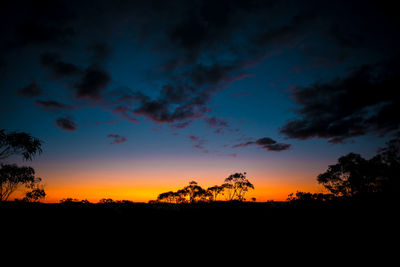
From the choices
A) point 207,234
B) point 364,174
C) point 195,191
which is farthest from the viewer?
point 195,191

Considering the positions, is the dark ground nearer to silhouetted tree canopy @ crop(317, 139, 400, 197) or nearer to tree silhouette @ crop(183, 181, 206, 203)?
silhouetted tree canopy @ crop(317, 139, 400, 197)

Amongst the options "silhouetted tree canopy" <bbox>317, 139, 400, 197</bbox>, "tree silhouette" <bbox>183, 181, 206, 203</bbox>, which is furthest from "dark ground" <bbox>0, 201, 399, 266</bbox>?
"tree silhouette" <bbox>183, 181, 206, 203</bbox>

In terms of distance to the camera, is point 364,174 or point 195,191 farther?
point 195,191

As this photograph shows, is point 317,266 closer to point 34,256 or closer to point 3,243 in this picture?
point 34,256

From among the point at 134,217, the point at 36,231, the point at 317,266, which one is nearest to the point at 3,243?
the point at 36,231

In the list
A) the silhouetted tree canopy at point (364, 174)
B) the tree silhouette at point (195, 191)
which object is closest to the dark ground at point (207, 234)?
the silhouetted tree canopy at point (364, 174)

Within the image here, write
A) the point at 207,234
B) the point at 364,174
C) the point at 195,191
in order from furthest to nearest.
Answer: the point at 195,191, the point at 364,174, the point at 207,234

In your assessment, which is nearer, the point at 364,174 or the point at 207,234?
the point at 207,234

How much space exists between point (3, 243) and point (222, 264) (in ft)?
12.9

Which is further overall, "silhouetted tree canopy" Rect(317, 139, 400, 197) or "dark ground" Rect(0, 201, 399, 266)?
"silhouetted tree canopy" Rect(317, 139, 400, 197)

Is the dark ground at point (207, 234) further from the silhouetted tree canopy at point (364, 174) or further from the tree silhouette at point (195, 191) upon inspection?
the tree silhouette at point (195, 191)

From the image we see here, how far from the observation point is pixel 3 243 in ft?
9.98

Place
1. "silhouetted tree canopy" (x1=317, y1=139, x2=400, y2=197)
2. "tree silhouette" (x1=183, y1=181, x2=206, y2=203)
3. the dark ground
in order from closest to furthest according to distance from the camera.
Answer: the dark ground, "silhouetted tree canopy" (x1=317, y1=139, x2=400, y2=197), "tree silhouette" (x1=183, y1=181, x2=206, y2=203)

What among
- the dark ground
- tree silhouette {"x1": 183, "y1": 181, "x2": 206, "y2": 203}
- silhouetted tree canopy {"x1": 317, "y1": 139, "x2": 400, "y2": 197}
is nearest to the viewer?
the dark ground
